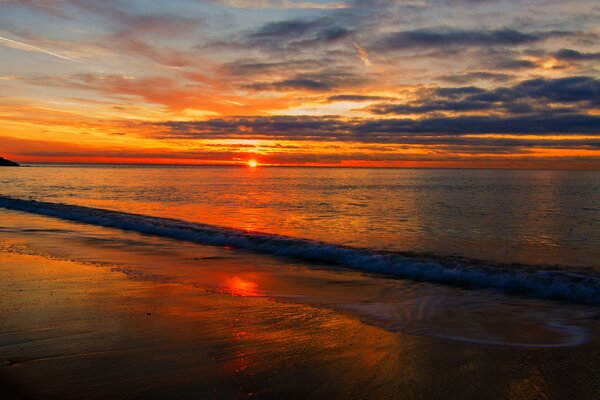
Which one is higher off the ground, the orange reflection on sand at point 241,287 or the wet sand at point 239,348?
the wet sand at point 239,348

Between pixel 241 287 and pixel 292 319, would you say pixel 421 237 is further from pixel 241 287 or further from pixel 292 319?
pixel 292 319

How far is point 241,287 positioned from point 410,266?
4.70 meters

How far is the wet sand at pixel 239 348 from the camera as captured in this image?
15.3ft

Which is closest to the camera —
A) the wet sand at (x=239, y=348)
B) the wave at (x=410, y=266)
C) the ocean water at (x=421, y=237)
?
the wet sand at (x=239, y=348)

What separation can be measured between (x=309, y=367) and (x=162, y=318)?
2.78m

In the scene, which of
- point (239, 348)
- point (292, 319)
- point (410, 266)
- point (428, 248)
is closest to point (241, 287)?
point (292, 319)

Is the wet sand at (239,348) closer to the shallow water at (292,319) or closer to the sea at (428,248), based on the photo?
the shallow water at (292,319)

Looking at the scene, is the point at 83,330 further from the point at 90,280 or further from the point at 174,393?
the point at 90,280

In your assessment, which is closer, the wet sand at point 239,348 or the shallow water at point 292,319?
the wet sand at point 239,348

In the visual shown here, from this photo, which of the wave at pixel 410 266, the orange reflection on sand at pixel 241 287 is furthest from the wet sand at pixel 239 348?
the wave at pixel 410 266

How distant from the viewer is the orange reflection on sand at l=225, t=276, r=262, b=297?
8.77m

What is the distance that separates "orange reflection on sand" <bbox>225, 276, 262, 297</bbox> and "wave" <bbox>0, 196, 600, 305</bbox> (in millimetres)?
3553

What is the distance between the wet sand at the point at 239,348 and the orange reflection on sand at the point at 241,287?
0.07 ft

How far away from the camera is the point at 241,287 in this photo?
9.36 m
